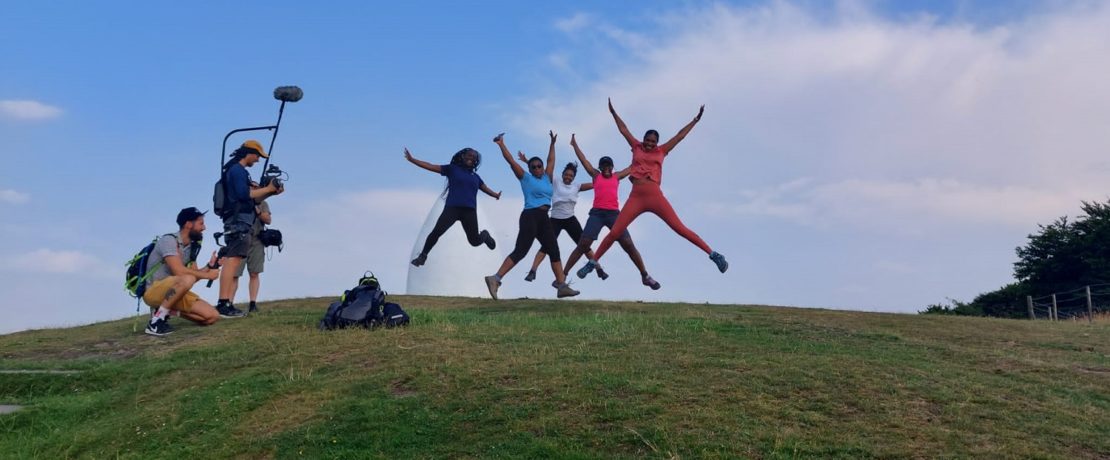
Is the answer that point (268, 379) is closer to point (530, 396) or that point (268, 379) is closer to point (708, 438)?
point (530, 396)

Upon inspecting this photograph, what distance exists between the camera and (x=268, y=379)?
9086 mm

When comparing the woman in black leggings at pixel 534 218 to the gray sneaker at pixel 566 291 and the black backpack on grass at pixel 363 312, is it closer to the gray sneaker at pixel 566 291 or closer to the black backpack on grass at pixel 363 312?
the gray sneaker at pixel 566 291

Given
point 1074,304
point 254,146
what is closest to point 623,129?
point 254,146

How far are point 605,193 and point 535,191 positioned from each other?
123 centimetres

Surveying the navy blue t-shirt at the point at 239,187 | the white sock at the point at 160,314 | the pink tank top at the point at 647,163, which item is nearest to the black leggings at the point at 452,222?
the pink tank top at the point at 647,163

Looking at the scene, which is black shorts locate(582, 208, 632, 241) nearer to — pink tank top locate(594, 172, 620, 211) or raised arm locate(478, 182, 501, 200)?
pink tank top locate(594, 172, 620, 211)

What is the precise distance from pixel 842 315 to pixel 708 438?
9.20 m

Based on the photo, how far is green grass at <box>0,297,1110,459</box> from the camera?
22.6 feet

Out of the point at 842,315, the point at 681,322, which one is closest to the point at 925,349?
the point at 681,322

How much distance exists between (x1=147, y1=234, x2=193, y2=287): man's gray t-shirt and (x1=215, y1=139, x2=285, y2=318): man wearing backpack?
31.1 inches

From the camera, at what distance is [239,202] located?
43.6 ft

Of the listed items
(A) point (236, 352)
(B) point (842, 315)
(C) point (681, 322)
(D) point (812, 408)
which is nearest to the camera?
(D) point (812, 408)

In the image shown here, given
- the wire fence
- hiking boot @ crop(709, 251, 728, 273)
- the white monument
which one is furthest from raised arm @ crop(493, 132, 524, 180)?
the wire fence

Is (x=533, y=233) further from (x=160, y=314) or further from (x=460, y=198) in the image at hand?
(x=160, y=314)
